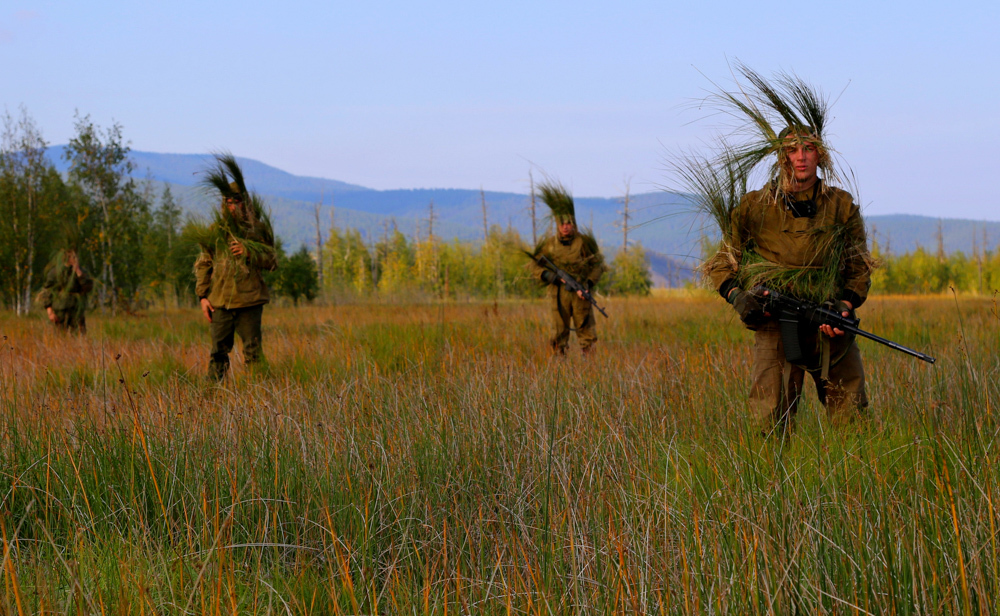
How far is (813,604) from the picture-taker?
183 cm

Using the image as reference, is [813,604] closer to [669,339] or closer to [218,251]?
[218,251]

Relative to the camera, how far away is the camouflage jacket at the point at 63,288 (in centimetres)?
991

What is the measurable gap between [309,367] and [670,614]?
16.5 ft

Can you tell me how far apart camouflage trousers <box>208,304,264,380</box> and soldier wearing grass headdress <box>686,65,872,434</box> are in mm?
4467

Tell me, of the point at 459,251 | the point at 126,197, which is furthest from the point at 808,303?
the point at 459,251

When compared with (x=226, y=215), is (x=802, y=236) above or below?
below

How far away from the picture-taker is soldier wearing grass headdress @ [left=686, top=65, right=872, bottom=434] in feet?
12.2

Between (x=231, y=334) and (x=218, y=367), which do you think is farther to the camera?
(x=231, y=334)

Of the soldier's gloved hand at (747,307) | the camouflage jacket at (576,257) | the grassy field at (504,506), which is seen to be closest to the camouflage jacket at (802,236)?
the soldier's gloved hand at (747,307)

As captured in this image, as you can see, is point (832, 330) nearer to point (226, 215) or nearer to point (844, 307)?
point (844, 307)

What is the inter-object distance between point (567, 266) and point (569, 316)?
69 cm

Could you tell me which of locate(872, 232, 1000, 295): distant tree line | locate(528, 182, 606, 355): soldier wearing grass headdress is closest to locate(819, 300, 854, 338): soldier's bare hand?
locate(528, 182, 606, 355): soldier wearing grass headdress

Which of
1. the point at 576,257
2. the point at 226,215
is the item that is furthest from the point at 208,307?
the point at 576,257

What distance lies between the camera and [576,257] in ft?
29.0
